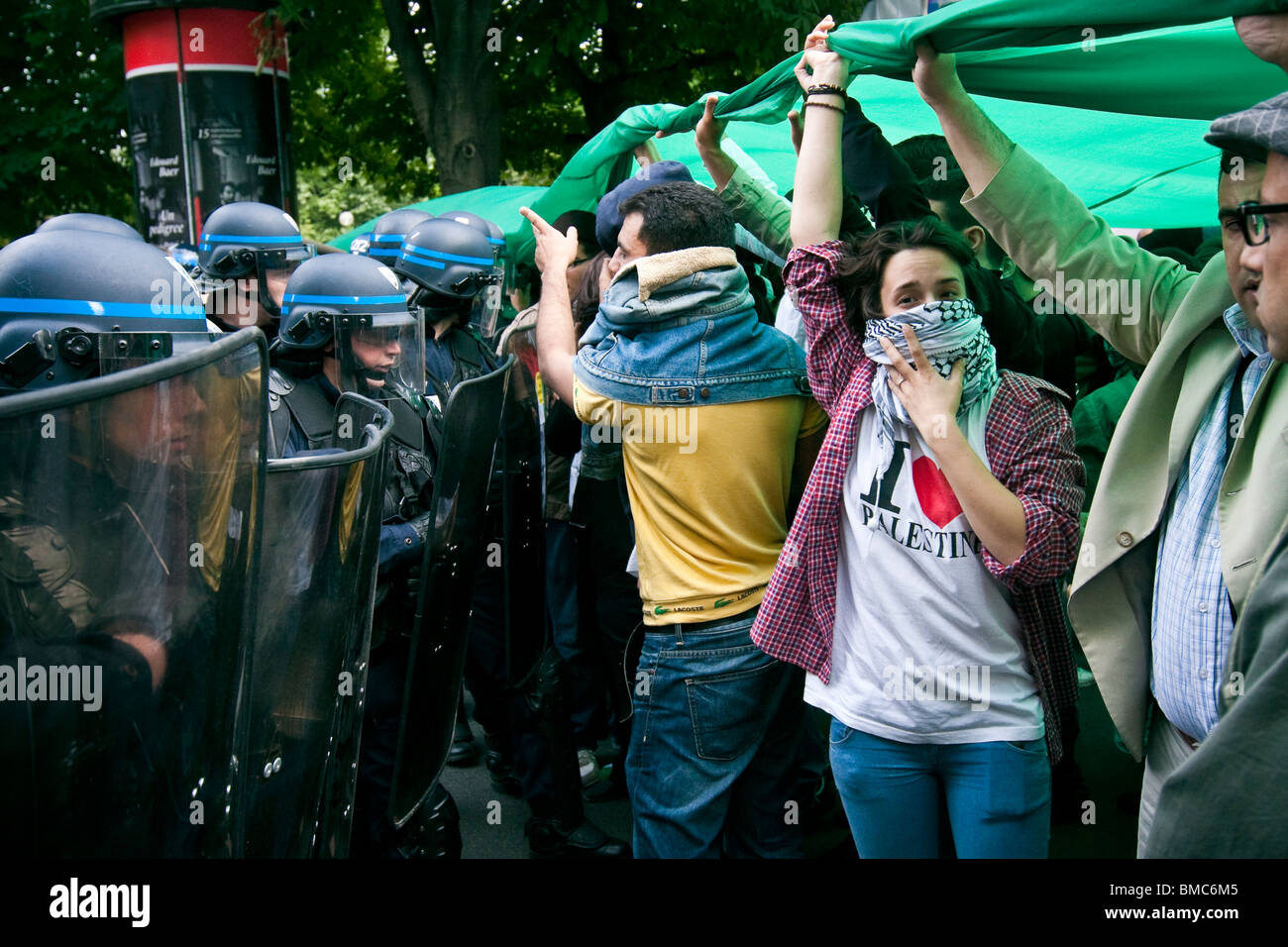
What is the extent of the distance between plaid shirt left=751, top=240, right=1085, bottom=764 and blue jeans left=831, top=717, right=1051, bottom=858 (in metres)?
0.14

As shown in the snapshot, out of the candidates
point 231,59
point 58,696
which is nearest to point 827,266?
point 58,696

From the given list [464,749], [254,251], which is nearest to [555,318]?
[464,749]

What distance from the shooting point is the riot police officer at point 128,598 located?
1270 mm

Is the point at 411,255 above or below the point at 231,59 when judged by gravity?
below

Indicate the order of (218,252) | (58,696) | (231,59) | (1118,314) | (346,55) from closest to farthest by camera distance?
(58,696)
(1118,314)
(218,252)
(231,59)
(346,55)

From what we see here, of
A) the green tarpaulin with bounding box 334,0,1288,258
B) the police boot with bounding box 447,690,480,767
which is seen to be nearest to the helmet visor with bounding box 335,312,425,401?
the green tarpaulin with bounding box 334,0,1288,258

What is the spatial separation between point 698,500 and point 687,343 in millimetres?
396

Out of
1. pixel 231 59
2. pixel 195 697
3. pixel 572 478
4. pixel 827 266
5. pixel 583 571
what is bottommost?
pixel 583 571

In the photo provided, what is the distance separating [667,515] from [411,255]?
2.58 m

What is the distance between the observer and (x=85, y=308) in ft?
7.81

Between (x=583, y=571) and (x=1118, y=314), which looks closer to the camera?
(x=1118, y=314)

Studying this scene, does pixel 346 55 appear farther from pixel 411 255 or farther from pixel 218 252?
pixel 411 255

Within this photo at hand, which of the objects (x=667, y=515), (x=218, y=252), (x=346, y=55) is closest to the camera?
(x=667, y=515)

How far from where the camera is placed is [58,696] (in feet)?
4.35
